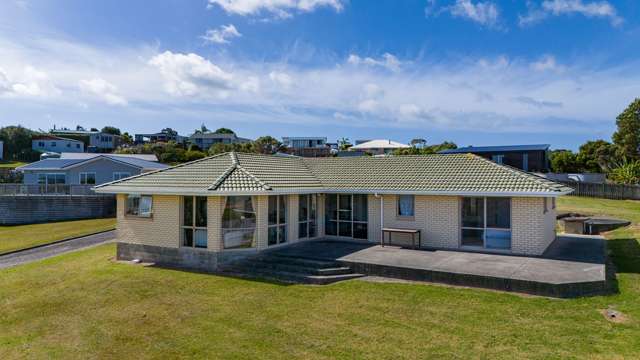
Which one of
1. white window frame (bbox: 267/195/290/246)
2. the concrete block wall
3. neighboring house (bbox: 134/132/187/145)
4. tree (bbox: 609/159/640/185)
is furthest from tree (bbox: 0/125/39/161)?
tree (bbox: 609/159/640/185)

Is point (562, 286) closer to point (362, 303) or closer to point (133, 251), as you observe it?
point (362, 303)

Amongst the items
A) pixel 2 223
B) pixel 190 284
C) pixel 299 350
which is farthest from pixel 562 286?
pixel 2 223

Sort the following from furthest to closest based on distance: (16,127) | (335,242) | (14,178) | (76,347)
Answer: (16,127) → (14,178) → (335,242) → (76,347)

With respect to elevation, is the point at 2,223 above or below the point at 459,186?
below

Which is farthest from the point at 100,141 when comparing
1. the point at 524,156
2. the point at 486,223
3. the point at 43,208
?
the point at 486,223

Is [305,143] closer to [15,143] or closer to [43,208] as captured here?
[15,143]
